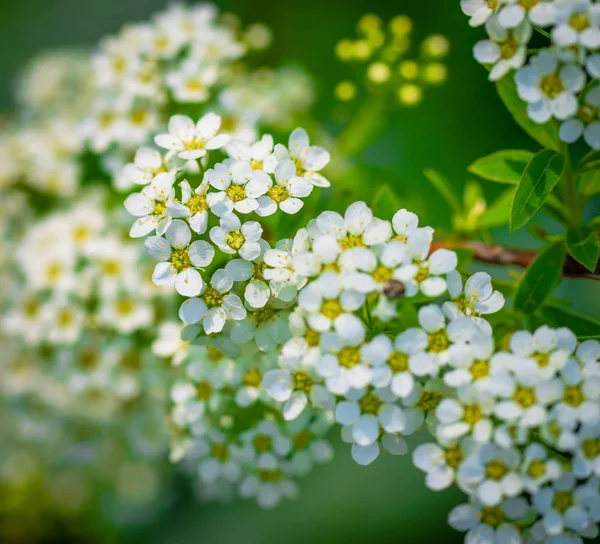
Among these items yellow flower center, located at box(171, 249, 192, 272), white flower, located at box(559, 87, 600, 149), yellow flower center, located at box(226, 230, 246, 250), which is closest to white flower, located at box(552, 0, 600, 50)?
white flower, located at box(559, 87, 600, 149)

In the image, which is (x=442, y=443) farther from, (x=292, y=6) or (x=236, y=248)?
(x=292, y=6)

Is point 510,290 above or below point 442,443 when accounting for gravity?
above

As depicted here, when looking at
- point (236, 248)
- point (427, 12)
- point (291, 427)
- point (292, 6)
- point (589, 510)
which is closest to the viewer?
point (589, 510)

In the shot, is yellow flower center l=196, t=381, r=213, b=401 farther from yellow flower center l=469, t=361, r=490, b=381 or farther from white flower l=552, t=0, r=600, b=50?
white flower l=552, t=0, r=600, b=50

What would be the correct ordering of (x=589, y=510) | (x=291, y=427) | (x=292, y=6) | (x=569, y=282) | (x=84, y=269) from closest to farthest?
1. (x=589, y=510)
2. (x=291, y=427)
3. (x=84, y=269)
4. (x=569, y=282)
5. (x=292, y=6)

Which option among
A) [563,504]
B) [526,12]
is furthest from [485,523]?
[526,12]

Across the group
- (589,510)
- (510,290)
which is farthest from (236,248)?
(589,510)

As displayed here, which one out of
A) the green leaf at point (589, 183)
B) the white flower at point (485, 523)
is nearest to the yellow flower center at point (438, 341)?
the white flower at point (485, 523)

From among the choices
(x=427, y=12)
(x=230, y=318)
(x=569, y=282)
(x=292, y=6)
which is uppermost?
(x=292, y=6)
